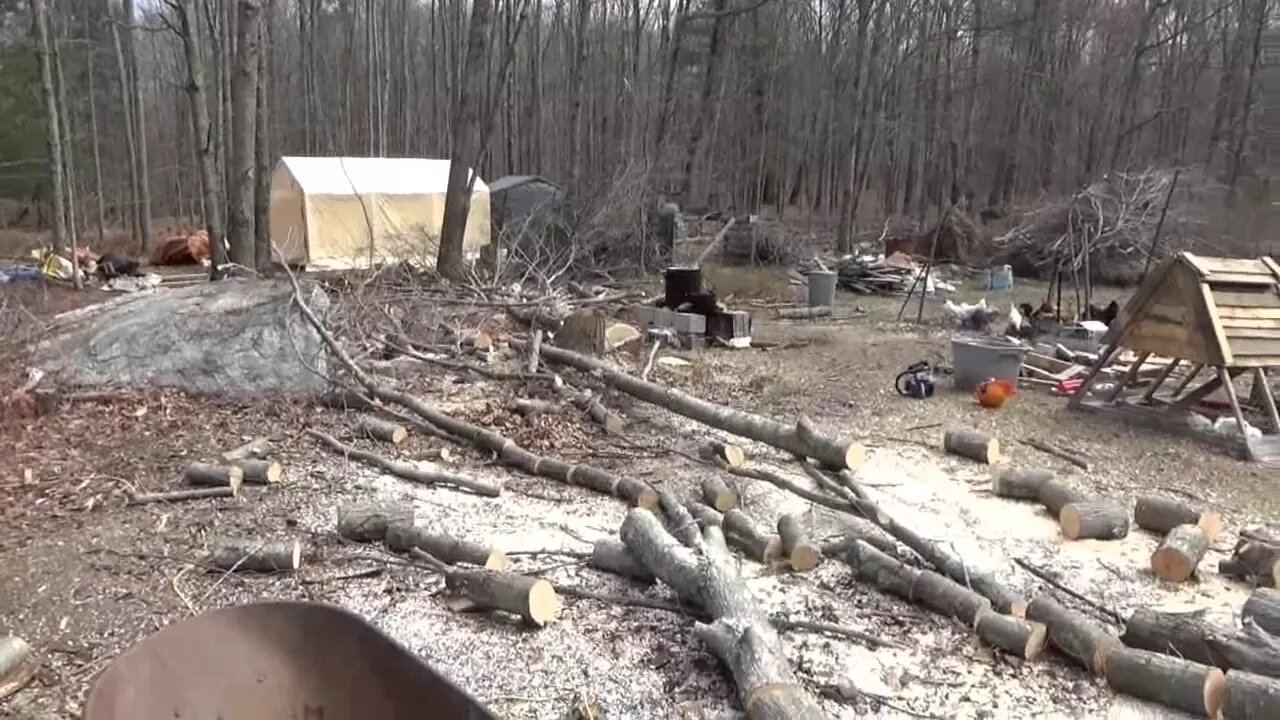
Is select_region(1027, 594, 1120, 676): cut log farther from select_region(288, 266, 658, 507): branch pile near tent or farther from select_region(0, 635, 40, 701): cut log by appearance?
select_region(0, 635, 40, 701): cut log

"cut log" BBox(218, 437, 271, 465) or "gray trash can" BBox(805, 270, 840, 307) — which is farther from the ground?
"gray trash can" BBox(805, 270, 840, 307)

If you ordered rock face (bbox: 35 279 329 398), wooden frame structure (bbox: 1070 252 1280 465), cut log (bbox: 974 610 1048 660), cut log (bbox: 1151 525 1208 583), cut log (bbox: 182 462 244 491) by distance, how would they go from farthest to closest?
rock face (bbox: 35 279 329 398) → wooden frame structure (bbox: 1070 252 1280 465) → cut log (bbox: 182 462 244 491) → cut log (bbox: 1151 525 1208 583) → cut log (bbox: 974 610 1048 660)

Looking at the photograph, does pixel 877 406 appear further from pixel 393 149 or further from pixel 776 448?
pixel 393 149

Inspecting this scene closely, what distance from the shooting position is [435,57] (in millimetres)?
30344

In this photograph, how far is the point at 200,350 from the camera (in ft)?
23.3

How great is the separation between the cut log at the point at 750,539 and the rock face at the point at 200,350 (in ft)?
11.6

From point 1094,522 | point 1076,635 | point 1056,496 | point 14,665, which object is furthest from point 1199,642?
point 14,665

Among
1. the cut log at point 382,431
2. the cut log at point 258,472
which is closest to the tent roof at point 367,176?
the cut log at point 382,431

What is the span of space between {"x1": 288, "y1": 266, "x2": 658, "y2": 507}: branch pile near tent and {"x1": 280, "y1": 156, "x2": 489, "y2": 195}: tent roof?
10872mm

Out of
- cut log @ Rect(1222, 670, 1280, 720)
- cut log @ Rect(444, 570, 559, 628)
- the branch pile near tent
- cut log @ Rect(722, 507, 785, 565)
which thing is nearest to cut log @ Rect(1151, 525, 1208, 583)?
cut log @ Rect(1222, 670, 1280, 720)

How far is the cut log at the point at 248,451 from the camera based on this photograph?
5.68 m

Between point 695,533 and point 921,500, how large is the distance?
1893 mm

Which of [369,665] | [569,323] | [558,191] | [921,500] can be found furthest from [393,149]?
[369,665]

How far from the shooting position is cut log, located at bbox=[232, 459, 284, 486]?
18.0 ft
